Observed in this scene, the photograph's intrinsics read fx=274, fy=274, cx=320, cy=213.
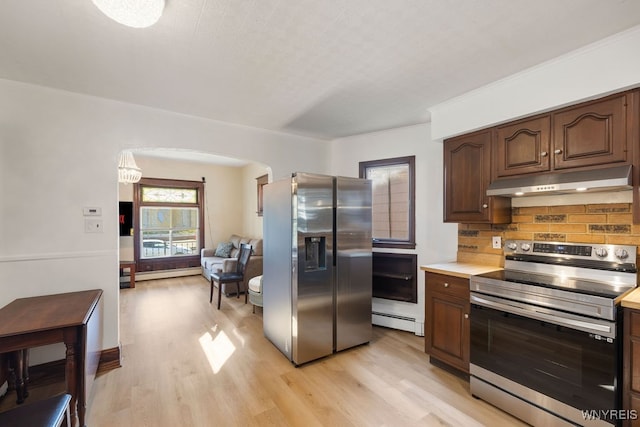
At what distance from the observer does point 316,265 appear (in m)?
2.78

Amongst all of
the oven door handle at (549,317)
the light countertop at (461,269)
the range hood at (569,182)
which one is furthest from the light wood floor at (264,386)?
the range hood at (569,182)

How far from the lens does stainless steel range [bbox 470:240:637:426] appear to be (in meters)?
1.57

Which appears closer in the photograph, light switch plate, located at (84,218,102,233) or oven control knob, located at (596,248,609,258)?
oven control knob, located at (596,248,609,258)

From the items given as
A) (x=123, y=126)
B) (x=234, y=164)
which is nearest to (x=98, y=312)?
(x=123, y=126)

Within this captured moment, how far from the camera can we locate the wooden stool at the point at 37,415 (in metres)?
1.19

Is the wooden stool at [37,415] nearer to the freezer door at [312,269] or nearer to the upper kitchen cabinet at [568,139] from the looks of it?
the freezer door at [312,269]

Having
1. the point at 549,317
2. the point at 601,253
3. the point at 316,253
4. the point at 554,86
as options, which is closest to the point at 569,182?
the point at 601,253

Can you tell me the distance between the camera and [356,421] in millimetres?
1912

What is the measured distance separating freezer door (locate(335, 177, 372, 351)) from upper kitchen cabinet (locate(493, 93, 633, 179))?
130 centimetres

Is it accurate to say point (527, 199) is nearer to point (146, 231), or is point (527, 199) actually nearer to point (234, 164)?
point (234, 164)

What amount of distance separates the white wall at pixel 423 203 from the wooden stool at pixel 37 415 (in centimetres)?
306

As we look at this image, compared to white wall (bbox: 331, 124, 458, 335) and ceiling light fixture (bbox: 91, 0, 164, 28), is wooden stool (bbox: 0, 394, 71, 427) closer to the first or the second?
ceiling light fixture (bbox: 91, 0, 164, 28)

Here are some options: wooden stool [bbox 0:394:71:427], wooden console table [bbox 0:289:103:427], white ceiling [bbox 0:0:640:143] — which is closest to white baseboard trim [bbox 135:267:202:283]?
wooden console table [bbox 0:289:103:427]

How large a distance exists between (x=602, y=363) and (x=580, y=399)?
0.90 ft
